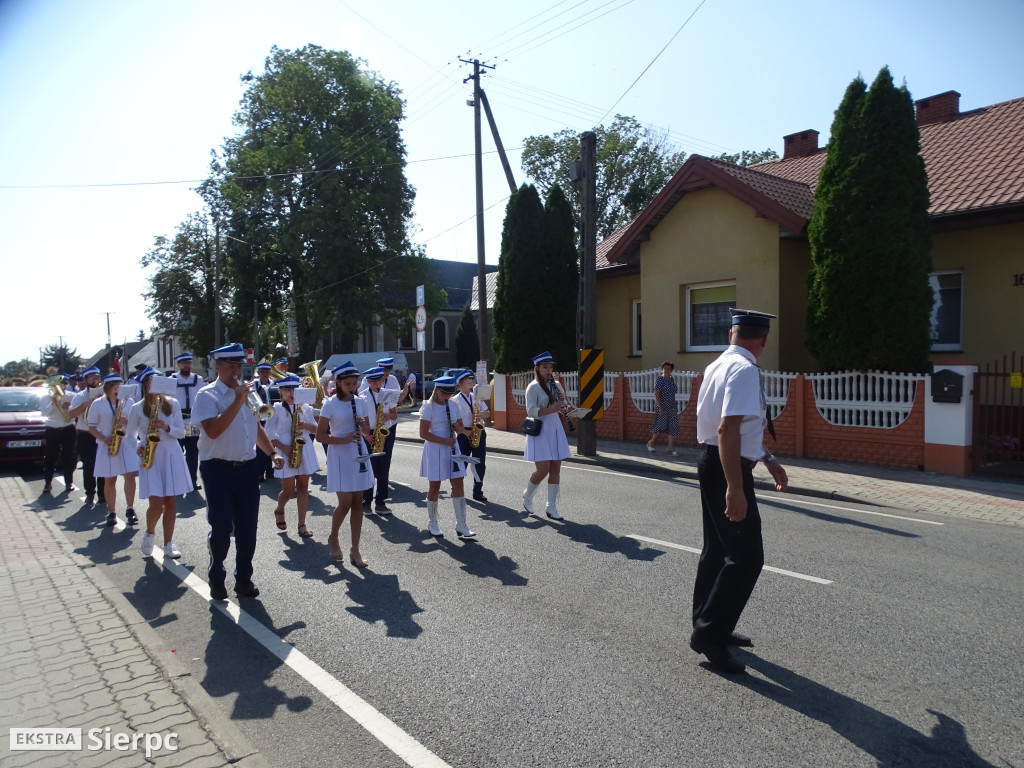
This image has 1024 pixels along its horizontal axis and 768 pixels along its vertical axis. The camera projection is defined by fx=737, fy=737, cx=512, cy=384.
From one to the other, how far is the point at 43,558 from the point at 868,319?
12.2 metres

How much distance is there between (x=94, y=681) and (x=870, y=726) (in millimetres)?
4141

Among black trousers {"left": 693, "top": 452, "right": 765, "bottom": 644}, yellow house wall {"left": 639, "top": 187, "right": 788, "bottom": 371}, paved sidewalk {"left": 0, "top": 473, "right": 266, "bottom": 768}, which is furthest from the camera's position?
yellow house wall {"left": 639, "top": 187, "right": 788, "bottom": 371}

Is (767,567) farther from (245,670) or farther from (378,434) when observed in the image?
(245,670)

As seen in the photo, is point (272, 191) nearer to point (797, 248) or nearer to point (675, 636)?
point (797, 248)

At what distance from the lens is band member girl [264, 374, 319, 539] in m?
8.17

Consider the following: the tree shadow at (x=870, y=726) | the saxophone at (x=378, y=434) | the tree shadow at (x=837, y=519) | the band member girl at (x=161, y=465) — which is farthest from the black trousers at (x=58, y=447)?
the tree shadow at (x=870, y=726)

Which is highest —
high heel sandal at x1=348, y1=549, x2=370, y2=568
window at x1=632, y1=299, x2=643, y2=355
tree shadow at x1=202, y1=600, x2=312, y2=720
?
window at x1=632, y1=299, x2=643, y2=355

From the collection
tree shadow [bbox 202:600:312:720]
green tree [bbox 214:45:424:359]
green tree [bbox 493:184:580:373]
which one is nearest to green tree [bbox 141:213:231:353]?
green tree [bbox 214:45:424:359]

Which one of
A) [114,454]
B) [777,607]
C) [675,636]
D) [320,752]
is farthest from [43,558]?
[777,607]

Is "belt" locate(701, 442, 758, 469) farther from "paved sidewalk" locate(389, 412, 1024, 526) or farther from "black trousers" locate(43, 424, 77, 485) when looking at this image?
"black trousers" locate(43, 424, 77, 485)

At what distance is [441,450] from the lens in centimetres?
752

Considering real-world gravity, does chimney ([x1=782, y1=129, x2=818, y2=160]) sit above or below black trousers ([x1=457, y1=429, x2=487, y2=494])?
above

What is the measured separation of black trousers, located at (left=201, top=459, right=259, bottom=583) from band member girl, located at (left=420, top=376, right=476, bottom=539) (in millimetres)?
2009

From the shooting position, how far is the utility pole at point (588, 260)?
47.4ft
